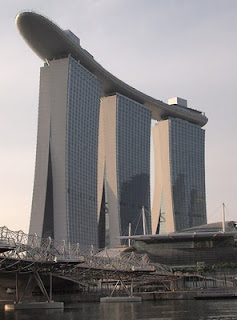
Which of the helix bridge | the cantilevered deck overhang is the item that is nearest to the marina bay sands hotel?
the cantilevered deck overhang

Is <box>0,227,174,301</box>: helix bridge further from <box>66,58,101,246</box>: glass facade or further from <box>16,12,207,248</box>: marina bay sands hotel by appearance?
<box>66,58,101,246</box>: glass facade

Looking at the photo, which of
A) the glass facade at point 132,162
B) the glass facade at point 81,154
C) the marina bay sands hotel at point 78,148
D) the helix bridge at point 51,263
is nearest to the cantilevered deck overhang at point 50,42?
the marina bay sands hotel at point 78,148

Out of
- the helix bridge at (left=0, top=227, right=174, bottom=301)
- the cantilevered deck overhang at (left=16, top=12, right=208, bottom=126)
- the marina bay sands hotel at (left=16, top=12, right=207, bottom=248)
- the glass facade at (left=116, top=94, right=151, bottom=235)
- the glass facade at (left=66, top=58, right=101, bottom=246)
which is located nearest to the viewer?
the helix bridge at (left=0, top=227, right=174, bottom=301)

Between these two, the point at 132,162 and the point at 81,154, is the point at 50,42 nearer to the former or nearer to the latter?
the point at 81,154

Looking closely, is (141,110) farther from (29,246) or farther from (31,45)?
(29,246)

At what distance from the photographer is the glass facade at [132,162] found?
17800 cm

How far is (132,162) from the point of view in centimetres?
18412

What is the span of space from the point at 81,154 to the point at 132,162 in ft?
Answer: 116

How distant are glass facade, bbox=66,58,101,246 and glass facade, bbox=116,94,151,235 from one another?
18.7 meters

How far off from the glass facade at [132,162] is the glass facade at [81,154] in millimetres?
18730

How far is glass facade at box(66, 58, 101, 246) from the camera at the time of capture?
476 ft

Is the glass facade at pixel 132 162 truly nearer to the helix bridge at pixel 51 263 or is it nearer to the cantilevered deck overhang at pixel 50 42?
the cantilevered deck overhang at pixel 50 42

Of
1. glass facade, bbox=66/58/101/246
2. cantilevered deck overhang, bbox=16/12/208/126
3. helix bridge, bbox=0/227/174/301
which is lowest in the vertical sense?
helix bridge, bbox=0/227/174/301

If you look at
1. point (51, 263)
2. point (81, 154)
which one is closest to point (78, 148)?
point (81, 154)
